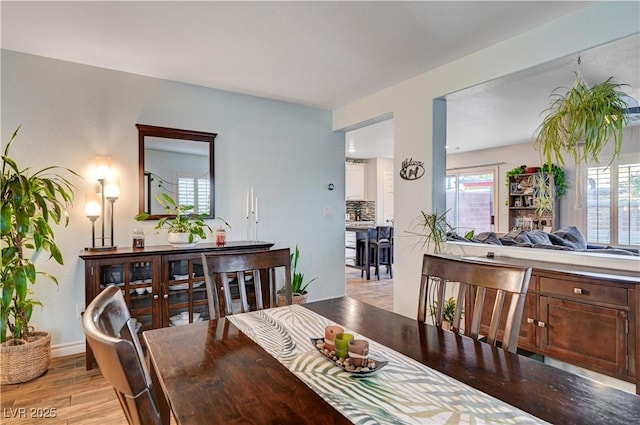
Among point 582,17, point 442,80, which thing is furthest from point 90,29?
point 582,17

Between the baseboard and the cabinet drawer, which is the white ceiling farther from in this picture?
the baseboard

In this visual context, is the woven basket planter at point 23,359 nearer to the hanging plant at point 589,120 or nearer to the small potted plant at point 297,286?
the small potted plant at point 297,286

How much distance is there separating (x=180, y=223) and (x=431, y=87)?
101 inches

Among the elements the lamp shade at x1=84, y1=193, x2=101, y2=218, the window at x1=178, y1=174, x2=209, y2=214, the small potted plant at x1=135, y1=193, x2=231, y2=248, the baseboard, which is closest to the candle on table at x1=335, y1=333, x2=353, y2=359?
the small potted plant at x1=135, y1=193, x2=231, y2=248

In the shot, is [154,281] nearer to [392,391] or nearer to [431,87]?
[392,391]

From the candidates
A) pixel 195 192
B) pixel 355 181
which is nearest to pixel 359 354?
pixel 195 192

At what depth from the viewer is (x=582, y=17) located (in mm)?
2195

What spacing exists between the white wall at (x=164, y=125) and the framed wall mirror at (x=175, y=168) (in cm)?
8

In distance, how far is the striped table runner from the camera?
818mm

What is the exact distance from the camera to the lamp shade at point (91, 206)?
114 inches

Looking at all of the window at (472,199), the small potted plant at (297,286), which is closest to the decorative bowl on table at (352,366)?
the small potted plant at (297,286)

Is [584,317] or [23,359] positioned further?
[23,359]

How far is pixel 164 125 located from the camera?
3.39 metres

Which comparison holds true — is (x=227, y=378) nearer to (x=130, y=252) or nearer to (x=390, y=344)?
(x=390, y=344)
